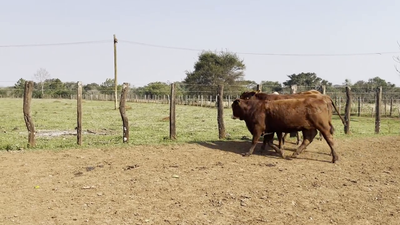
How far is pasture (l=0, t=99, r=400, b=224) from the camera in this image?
5465 millimetres

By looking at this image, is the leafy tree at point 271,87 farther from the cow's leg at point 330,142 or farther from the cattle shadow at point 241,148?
the cow's leg at point 330,142

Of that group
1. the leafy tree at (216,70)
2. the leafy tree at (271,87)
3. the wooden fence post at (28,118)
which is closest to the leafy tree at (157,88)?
the leafy tree at (216,70)

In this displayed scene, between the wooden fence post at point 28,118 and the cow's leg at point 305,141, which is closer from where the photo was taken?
the cow's leg at point 305,141

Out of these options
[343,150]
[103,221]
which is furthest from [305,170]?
[103,221]

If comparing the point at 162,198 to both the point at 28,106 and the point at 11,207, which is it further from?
the point at 28,106

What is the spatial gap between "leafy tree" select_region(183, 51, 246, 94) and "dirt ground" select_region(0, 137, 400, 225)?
47.2 m

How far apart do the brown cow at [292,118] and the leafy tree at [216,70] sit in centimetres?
4668

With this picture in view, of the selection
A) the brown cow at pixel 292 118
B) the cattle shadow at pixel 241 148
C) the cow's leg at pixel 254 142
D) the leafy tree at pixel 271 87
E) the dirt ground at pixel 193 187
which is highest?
the leafy tree at pixel 271 87

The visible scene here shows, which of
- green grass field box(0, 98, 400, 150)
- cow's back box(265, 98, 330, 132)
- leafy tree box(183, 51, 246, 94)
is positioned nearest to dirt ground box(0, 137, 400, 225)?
cow's back box(265, 98, 330, 132)

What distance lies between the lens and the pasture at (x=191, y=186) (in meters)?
5.46

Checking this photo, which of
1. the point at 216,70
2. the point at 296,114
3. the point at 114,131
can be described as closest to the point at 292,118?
the point at 296,114

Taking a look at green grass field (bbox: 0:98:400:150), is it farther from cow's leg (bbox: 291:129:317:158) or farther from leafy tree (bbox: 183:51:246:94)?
leafy tree (bbox: 183:51:246:94)

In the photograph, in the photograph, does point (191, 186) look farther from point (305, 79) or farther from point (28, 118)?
point (305, 79)

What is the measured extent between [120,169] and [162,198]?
1.84 metres
